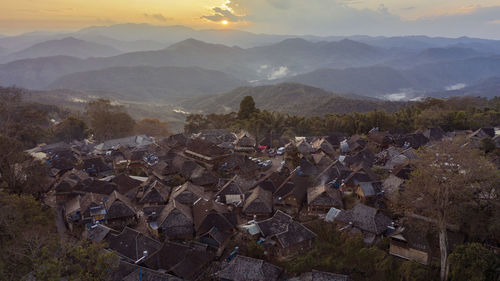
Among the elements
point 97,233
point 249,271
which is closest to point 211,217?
point 249,271

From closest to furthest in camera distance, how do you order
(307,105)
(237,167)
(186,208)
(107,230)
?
(107,230) → (186,208) → (237,167) → (307,105)

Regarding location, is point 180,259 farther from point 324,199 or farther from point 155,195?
point 324,199

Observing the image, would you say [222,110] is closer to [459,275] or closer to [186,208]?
[186,208]

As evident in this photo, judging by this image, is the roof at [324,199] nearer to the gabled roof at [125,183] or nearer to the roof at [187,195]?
the roof at [187,195]

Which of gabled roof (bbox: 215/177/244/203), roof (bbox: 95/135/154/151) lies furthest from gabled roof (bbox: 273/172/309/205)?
roof (bbox: 95/135/154/151)

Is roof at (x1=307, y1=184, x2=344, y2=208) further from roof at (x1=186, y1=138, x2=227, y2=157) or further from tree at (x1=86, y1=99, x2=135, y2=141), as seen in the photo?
tree at (x1=86, y1=99, x2=135, y2=141)

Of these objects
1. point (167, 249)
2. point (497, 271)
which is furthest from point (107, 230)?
point (497, 271)
